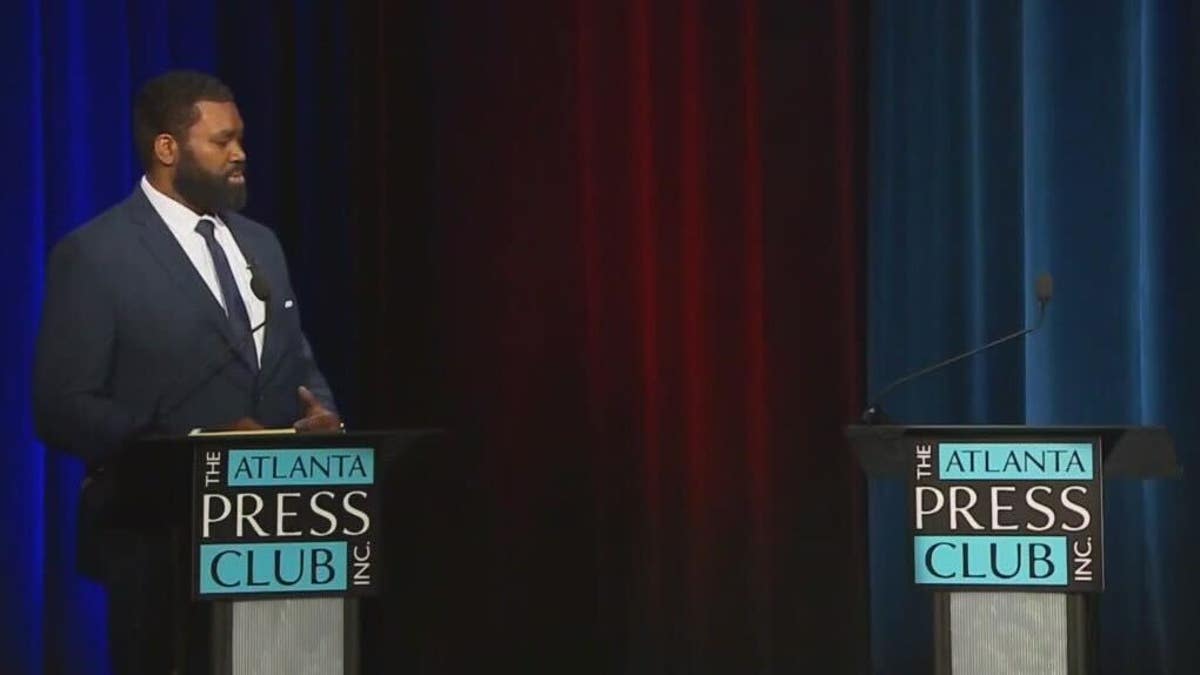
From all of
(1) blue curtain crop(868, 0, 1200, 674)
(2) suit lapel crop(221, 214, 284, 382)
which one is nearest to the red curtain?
(1) blue curtain crop(868, 0, 1200, 674)

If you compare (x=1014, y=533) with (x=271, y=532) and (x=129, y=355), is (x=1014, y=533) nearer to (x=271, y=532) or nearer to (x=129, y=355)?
(x=271, y=532)

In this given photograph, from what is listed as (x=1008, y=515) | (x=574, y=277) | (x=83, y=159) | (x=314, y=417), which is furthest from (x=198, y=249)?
(x=1008, y=515)

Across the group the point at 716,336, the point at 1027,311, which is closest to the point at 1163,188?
the point at 1027,311

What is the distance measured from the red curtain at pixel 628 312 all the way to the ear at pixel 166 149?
110cm

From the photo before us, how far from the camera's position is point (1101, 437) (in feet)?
10.8

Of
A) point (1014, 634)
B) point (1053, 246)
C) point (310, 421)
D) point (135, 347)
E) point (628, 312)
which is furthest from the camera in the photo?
point (628, 312)

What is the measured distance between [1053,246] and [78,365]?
2.53 m

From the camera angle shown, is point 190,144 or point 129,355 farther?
point 190,144

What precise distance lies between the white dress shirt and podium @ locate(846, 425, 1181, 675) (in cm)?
137

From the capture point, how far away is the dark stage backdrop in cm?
472

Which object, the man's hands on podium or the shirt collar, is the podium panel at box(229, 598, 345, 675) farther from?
the shirt collar

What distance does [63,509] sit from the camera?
15.2 feet

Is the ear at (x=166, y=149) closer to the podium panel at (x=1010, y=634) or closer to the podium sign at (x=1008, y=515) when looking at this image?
the podium sign at (x=1008, y=515)

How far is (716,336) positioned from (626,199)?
1.45 feet
